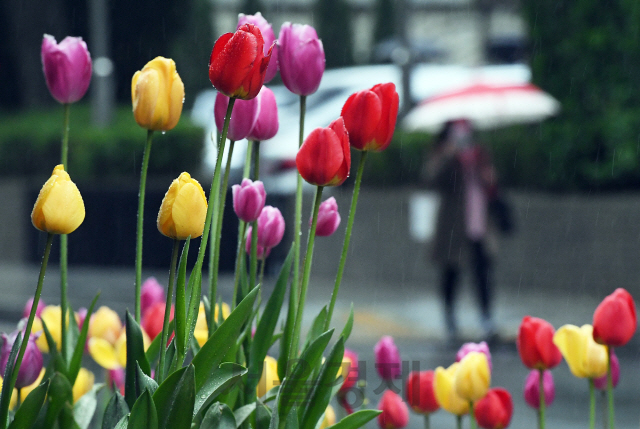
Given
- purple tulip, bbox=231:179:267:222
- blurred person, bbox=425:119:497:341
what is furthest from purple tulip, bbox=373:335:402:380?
blurred person, bbox=425:119:497:341

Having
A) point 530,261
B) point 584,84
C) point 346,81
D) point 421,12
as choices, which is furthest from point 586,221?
point 421,12

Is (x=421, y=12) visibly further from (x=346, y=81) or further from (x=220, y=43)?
(x=220, y=43)

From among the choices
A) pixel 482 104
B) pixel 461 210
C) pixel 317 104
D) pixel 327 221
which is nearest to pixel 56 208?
pixel 327 221

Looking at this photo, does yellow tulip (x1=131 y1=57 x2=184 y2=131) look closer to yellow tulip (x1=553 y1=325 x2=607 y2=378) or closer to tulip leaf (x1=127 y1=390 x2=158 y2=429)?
tulip leaf (x1=127 y1=390 x2=158 y2=429)

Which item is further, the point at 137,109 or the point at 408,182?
the point at 408,182

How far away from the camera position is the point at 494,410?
4.72 feet

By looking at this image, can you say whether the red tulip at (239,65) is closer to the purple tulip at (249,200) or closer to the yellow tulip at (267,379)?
the purple tulip at (249,200)

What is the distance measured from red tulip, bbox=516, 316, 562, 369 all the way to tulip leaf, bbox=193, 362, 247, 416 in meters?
0.57

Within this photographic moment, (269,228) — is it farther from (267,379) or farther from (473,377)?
(473,377)

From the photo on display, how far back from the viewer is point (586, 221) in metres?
9.05

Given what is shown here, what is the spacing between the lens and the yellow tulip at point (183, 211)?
100cm

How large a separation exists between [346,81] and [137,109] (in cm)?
1287

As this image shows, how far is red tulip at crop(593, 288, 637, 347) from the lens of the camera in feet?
4.28

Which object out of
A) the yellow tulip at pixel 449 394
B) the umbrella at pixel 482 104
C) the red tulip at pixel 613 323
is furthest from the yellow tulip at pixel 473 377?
the umbrella at pixel 482 104
